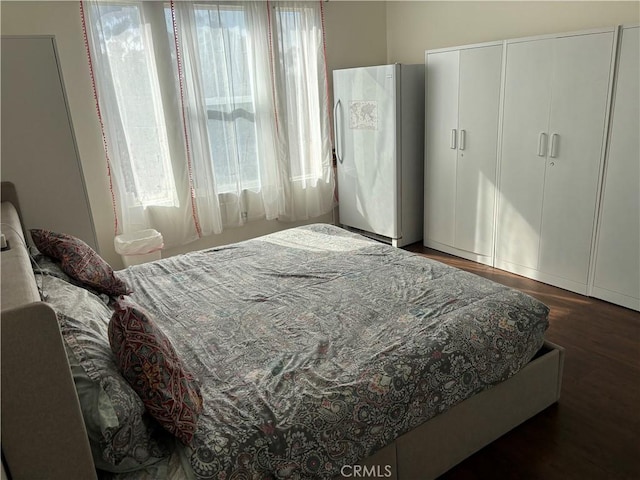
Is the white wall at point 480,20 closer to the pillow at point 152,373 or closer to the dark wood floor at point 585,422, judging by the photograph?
the dark wood floor at point 585,422

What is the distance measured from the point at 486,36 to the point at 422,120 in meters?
0.88

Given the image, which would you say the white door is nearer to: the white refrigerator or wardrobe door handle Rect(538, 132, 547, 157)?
the white refrigerator

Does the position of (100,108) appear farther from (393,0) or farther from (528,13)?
(528,13)

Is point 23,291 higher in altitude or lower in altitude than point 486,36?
lower

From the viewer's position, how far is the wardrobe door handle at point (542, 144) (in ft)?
11.0

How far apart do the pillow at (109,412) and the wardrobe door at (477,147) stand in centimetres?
322

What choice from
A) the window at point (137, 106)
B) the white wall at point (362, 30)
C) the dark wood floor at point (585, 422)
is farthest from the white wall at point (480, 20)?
the window at point (137, 106)

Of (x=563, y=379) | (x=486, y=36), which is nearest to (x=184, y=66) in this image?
(x=486, y=36)

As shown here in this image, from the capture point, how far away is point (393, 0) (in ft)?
15.8

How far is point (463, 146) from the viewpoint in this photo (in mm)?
3959

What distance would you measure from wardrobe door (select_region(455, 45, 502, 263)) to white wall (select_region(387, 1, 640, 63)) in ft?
1.61

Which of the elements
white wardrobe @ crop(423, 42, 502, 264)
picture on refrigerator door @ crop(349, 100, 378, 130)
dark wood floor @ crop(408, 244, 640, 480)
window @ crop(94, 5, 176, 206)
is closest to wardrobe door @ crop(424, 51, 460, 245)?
white wardrobe @ crop(423, 42, 502, 264)

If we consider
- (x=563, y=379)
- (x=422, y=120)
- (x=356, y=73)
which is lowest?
(x=563, y=379)

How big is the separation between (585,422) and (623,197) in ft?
5.29
